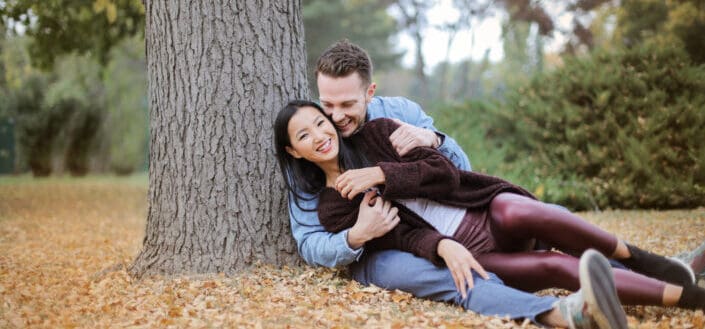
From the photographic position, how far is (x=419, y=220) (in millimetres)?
3225

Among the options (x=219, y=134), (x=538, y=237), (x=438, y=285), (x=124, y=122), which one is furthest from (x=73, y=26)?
(x=124, y=122)

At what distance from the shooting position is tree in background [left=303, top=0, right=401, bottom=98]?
20734 millimetres

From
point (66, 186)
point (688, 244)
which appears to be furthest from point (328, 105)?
point (66, 186)

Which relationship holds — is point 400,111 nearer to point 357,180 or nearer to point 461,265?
point 357,180

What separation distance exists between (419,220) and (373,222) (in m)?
0.27

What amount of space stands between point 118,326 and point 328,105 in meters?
1.56

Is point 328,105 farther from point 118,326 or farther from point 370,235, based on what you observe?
point 118,326

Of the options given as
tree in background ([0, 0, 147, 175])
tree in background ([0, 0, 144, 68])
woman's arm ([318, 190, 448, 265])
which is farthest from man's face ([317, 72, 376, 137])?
tree in background ([0, 0, 144, 68])

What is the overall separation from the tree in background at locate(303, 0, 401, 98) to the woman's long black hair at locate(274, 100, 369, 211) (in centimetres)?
1577

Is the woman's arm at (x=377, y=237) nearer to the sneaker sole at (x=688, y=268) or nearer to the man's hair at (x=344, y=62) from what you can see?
the man's hair at (x=344, y=62)

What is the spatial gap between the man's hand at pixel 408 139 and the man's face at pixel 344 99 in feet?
0.86

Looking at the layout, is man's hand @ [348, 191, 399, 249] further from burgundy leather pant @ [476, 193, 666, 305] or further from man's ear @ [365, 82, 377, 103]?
man's ear @ [365, 82, 377, 103]

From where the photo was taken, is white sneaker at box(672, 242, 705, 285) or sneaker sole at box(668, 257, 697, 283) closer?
sneaker sole at box(668, 257, 697, 283)

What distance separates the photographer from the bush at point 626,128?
7242 mm
